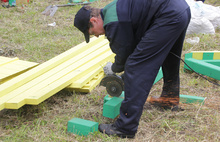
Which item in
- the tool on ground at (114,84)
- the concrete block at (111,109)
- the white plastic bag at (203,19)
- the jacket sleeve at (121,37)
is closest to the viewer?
the jacket sleeve at (121,37)

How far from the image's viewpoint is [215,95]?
3.68 metres

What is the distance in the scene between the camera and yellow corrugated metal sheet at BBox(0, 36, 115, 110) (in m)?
3.06

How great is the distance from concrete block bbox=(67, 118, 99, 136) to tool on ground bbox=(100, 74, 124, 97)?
1.78ft

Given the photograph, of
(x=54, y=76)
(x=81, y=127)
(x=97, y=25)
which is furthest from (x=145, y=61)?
(x=54, y=76)

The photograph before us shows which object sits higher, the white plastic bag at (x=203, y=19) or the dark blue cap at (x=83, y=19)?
the dark blue cap at (x=83, y=19)

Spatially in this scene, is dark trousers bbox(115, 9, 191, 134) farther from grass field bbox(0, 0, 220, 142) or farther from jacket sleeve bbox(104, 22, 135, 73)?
grass field bbox(0, 0, 220, 142)

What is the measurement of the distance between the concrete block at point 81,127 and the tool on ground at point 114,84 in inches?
21.4

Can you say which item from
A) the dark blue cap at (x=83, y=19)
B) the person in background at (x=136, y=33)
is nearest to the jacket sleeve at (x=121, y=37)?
the person in background at (x=136, y=33)

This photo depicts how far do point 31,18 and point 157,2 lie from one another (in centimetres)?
572

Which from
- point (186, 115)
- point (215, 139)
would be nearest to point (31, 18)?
point (186, 115)

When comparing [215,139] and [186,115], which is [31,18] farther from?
[215,139]

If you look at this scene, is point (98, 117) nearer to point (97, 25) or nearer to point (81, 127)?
point (81, 127)

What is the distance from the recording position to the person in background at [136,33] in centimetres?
239

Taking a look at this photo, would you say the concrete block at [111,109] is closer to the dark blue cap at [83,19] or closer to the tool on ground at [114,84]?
the tool on ground at [114,84]
